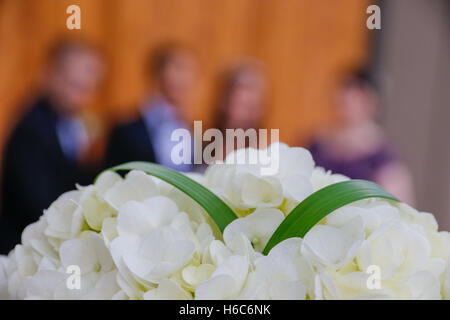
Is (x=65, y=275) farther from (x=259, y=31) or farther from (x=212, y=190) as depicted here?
(x=259, y=31)

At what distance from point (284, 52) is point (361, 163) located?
0.90 metres

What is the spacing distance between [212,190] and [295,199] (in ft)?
0.19

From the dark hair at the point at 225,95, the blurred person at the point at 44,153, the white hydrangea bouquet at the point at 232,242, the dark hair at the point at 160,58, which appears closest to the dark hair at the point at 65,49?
the blurred person at the point at 44,153

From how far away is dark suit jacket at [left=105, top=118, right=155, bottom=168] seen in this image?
1.66 meters

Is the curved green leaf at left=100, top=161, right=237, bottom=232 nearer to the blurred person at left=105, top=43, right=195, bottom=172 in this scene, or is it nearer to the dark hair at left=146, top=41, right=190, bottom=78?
the blurred person at left=105, top=43, right=195, bottom=172

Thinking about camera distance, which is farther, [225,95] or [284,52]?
[284,52]

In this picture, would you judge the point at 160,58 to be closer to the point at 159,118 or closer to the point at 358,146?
the point at 159,118

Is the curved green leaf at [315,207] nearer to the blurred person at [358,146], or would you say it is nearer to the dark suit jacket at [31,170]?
the dark suit jacket at [31,170]

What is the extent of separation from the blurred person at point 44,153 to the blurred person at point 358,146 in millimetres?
731

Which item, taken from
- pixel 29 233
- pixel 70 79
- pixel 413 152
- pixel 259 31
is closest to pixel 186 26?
pixel 259 31

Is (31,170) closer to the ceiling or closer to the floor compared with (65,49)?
closer to the floor

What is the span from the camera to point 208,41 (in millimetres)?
2496

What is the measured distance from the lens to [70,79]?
5.49ft

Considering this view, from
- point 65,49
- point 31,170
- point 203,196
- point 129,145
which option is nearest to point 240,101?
point 129,145
